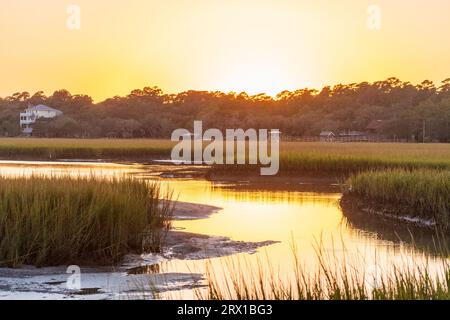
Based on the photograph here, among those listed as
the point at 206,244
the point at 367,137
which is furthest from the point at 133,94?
the point at 206,244

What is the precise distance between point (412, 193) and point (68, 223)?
10566mm

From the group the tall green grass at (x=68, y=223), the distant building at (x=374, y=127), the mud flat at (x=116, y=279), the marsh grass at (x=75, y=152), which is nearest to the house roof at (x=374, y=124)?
the distant building at (x=374, y=127)

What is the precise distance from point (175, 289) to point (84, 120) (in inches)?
3974

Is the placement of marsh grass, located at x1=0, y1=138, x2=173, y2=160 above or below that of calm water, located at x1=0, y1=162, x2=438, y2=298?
above

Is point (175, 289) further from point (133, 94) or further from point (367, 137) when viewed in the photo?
point (133, 94)

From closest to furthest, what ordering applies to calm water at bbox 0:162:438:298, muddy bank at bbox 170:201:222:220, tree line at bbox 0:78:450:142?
calm water at bbox 0:162:438:298 → muddy bank at bbox 170:201:222:220 → tree line at bbox 0:78:450:142

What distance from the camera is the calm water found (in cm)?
1213

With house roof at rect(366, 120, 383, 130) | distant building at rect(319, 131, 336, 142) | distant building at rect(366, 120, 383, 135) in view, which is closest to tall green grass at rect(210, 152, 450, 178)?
distant building at rect(319, 131, 336, 142)

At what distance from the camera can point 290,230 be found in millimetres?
17391

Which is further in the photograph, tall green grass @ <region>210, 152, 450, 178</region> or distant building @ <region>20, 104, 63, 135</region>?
distant building @ <region>20, 104, 63, 135</region>

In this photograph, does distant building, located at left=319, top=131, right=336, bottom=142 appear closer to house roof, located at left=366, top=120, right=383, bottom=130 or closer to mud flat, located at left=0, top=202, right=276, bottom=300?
house roof, located at left=366, top=120, right=383, bottom=130

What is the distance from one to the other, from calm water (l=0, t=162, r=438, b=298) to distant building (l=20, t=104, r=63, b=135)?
7711 cm

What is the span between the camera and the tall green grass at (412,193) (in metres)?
17.8

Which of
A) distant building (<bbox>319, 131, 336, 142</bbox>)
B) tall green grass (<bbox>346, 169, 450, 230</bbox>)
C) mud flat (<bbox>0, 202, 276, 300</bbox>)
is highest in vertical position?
distant building (<bbox>319, 131, 336, 142</bbox>)
